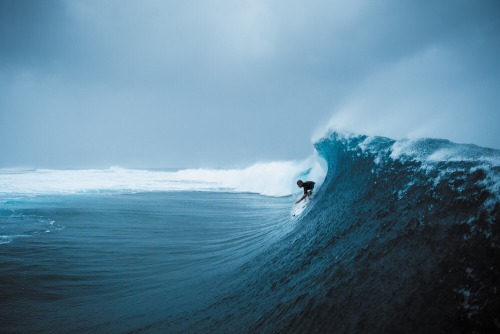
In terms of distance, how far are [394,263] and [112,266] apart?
5.20m

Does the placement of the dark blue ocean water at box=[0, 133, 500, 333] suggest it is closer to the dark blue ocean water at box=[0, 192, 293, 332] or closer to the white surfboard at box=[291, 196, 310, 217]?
the dark blue ocean water at box=[0, 192, 293, 332]

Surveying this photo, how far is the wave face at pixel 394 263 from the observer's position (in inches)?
79.4

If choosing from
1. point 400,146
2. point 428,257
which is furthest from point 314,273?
point 400,146

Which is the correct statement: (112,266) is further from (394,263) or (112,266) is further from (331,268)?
(394,263)

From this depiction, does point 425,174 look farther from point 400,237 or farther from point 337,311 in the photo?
point 337,311

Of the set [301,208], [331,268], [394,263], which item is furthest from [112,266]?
[394,263]

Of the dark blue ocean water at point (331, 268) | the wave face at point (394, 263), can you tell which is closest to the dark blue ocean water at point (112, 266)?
the dark blue ocean water at point (331, 268)

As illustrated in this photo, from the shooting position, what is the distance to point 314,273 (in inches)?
128

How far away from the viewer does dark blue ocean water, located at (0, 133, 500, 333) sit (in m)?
2.14

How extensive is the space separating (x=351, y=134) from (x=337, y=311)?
224 inches

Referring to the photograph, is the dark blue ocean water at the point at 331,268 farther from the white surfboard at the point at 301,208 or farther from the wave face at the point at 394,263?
the white surfboard at the point at 301,208

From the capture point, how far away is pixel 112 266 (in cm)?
556

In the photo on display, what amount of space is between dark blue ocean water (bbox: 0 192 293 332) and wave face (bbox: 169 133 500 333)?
2.44ft

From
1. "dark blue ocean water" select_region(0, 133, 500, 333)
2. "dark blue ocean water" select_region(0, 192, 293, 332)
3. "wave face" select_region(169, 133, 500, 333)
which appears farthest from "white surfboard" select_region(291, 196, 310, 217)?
"wave face" select_region(169, 133, 500, 333)
